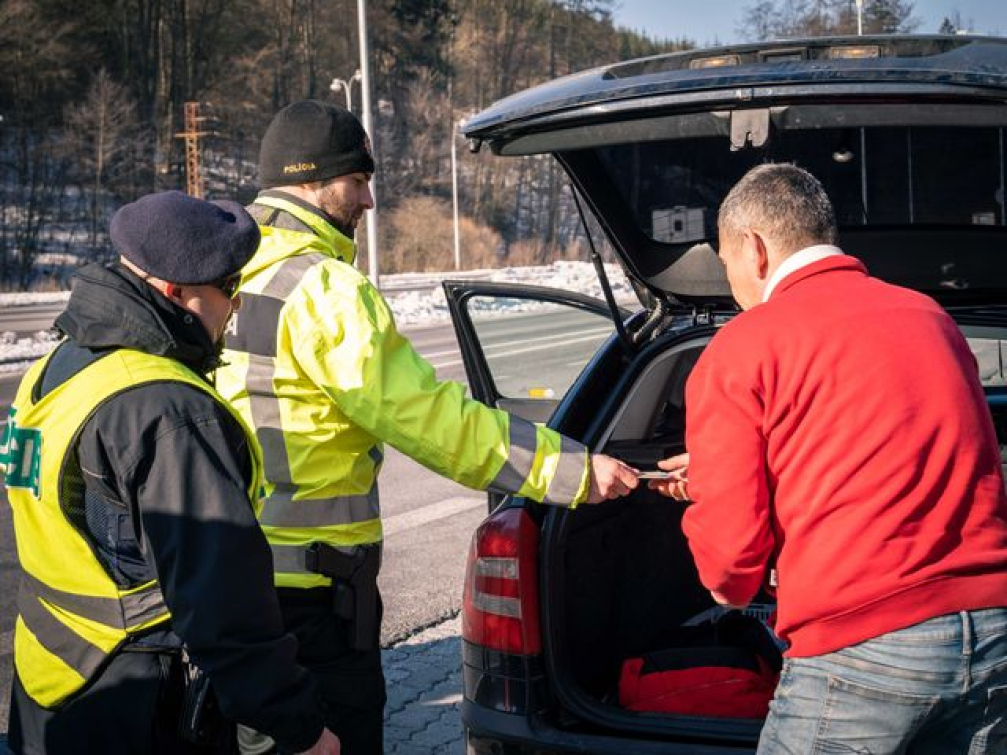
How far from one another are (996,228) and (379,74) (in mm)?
65886

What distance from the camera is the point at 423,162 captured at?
214ft

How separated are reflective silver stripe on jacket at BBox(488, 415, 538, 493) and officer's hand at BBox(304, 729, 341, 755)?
2.43 feet

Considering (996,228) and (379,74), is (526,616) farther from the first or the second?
(379,74)

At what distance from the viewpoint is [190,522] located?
1860 millimetres

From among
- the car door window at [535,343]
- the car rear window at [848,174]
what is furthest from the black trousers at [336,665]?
the car door window at [535,343]

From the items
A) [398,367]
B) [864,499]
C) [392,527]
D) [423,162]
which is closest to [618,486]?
[398,367]

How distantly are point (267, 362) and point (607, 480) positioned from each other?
0.81 meters

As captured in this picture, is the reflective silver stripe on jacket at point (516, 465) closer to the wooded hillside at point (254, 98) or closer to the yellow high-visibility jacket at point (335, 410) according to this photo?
the yellow high-visibility jacket at point (335, 410)

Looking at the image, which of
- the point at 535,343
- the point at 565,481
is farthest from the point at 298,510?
Answer: the point at 535,343

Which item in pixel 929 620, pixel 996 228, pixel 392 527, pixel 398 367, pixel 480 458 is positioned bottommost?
pixel 392 527

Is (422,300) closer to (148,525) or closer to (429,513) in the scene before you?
(429,513)

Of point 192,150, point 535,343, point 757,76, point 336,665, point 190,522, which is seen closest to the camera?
point 190,522

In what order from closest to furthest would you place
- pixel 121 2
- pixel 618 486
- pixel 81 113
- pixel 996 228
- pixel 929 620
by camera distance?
pixel 929 620, pixel 618 486, pixel 996 228, pixel 81 113, pixel 121 2

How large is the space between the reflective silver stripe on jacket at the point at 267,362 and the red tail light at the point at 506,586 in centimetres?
Result: 56
